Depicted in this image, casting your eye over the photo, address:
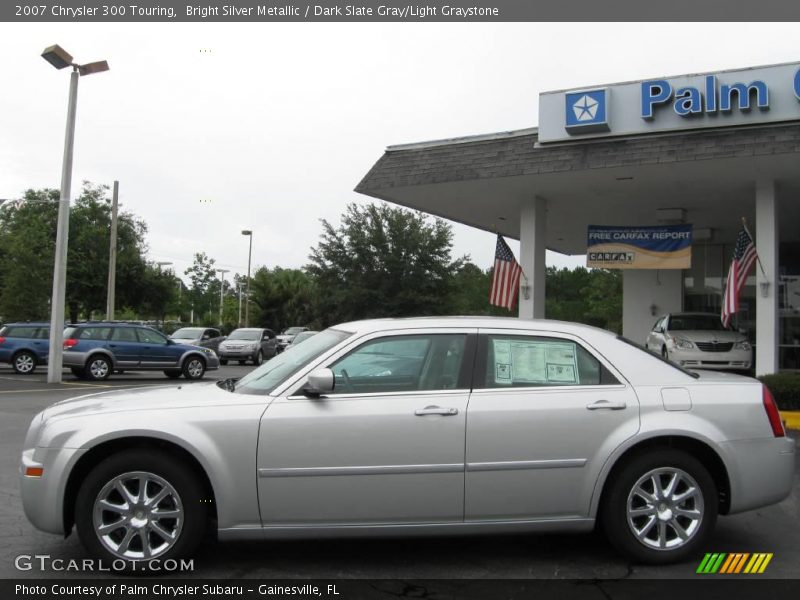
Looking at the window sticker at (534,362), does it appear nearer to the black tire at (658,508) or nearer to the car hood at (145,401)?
the black tire at (658,508)

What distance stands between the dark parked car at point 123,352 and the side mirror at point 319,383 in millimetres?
16946

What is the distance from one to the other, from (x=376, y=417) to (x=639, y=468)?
66.0 inches

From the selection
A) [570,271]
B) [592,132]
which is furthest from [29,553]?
[570,271]

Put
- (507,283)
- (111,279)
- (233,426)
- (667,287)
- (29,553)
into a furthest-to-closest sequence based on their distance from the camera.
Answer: (111,279) < (667,287) < (507,283) < (29,553) < (233,426)

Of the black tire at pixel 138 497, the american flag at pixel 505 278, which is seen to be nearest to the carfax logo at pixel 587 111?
the american flag at pixel 505 278

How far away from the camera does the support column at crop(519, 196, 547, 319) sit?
1631 cm

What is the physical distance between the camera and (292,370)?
4734 mm

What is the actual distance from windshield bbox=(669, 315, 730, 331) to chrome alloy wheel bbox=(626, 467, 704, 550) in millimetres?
12104

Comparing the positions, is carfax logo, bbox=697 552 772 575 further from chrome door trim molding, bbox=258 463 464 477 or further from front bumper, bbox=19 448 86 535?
front bumper, bbox=19 448 86 535

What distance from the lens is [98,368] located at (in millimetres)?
19828

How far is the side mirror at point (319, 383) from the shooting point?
173 inches

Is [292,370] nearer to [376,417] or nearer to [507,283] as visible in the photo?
[376,417]

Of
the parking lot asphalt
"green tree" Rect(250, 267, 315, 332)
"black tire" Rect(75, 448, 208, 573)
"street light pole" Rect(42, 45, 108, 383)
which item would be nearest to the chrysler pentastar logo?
the parking lot asphalt

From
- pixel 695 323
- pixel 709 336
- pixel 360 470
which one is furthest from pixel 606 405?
pixel 695 323
